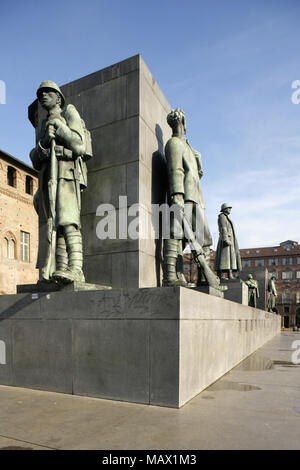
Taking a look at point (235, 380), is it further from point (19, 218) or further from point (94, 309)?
point (19, 218)

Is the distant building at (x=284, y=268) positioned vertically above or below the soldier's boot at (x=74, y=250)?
below

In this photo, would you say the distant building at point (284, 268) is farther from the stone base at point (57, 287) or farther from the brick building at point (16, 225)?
the stone base at point (57, 287)

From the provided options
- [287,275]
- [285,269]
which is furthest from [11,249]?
[287,275]

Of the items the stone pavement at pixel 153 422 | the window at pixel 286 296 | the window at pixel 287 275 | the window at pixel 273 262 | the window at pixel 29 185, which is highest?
the window at pixel 29 185

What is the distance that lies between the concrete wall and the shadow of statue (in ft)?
0.07

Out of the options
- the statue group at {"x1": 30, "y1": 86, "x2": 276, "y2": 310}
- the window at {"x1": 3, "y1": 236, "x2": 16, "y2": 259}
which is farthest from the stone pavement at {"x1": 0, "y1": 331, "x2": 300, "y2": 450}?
the window at {"x1": 3, "y1": 236, "x2": 16, "y2": 259}

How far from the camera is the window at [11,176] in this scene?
3666 centimetres

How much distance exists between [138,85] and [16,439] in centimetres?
603

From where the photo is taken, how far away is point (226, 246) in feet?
49.7

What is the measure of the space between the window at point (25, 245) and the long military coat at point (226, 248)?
2613 centimetres

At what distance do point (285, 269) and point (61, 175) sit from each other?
82144 mm

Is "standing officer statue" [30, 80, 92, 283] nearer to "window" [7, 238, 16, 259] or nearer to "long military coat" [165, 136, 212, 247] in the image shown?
"long military coat" [165, 136, 212, 247]

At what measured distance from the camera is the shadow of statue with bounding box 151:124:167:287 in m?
7.07

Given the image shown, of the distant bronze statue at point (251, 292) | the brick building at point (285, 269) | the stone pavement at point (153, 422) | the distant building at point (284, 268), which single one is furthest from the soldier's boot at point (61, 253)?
the brick building at point (285, 269)
